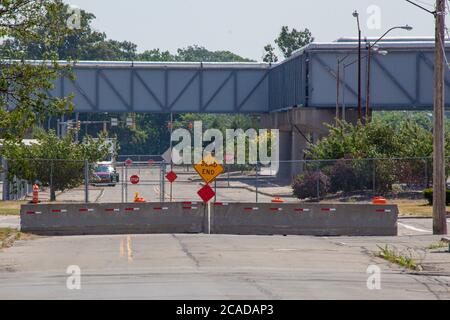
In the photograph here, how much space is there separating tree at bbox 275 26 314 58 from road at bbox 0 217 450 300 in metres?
113

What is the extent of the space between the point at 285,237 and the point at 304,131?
165 feet

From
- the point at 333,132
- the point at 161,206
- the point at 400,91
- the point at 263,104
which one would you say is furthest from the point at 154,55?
the point at 161,206

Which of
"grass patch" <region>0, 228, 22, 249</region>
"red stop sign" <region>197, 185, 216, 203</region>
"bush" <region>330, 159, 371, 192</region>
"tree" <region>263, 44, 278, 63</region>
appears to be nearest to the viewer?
"grass patch" <region>0, 228, 22, 249</region>

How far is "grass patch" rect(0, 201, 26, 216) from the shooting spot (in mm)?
45903

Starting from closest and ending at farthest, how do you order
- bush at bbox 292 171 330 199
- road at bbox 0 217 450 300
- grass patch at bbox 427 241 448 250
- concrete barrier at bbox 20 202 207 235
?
1. road at bbox 0 217 450 300
2. grass patch at bbox 427 241 448 250
3. concrete barrier at bbox 20 202 207 235
4. bush at bbox 292 171 330 199

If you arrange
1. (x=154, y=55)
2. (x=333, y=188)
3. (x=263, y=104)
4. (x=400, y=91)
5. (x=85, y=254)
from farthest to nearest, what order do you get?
(x=154, y=55) < (x=263, y=104) < (x=400, y=91) < (x=333, y=188) < (x=85, y=254)

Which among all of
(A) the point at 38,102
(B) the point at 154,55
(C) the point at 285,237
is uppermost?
(B) the point at 154,55

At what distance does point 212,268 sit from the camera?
23281mm

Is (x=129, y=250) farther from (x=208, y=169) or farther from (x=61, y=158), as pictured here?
(x=61, y=158)

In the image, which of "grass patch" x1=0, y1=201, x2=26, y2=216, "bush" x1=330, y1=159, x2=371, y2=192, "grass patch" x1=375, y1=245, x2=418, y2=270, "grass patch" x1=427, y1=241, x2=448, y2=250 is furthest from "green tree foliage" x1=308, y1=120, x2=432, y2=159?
"grass patch" x1=375, y1=245, x2=418, y2=270

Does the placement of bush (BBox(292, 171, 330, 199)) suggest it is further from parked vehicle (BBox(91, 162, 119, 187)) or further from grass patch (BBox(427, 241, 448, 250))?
grass patch (BBox(427, 241, 448, 250))

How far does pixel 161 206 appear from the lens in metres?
36.9

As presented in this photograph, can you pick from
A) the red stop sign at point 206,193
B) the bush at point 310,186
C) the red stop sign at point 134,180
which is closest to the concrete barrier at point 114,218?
the red stop sign at point 206,193

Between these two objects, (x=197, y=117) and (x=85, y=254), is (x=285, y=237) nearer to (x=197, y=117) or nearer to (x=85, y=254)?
(x=85, y=254)
